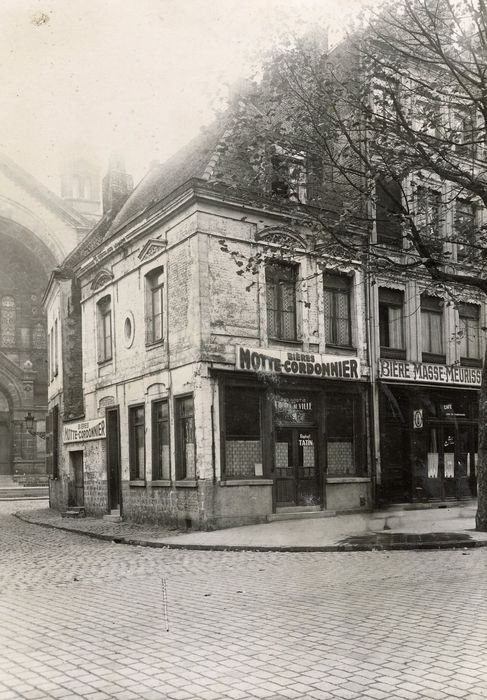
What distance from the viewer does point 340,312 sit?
20.2 meters

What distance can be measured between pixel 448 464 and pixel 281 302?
7.42 metres

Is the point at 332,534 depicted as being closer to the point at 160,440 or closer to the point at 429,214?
the point at 160,440

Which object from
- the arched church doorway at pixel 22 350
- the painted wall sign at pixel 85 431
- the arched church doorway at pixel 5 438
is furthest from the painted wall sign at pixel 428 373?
the arched church doorway at pixel 5 438

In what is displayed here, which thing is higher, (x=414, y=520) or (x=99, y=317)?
(x=99, y=317)

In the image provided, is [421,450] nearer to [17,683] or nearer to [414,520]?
[414,520]

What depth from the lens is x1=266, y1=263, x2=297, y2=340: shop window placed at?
18.5m

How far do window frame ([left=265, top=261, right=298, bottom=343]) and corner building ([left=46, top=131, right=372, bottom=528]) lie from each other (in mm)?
35

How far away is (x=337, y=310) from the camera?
66.1ft

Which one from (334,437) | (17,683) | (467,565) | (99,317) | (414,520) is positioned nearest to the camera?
(17,683)

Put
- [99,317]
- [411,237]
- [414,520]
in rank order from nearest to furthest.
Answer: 1. [411,237]
2. [414,520]
3. [99,317]

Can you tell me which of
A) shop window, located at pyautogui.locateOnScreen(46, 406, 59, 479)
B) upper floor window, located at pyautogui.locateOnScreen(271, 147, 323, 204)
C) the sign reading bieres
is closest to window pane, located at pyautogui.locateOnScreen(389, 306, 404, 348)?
the sign reading bieres

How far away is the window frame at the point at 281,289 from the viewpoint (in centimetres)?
A: 1848

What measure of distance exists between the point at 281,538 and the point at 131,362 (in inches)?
312

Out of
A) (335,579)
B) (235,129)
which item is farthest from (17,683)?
(235,129)
